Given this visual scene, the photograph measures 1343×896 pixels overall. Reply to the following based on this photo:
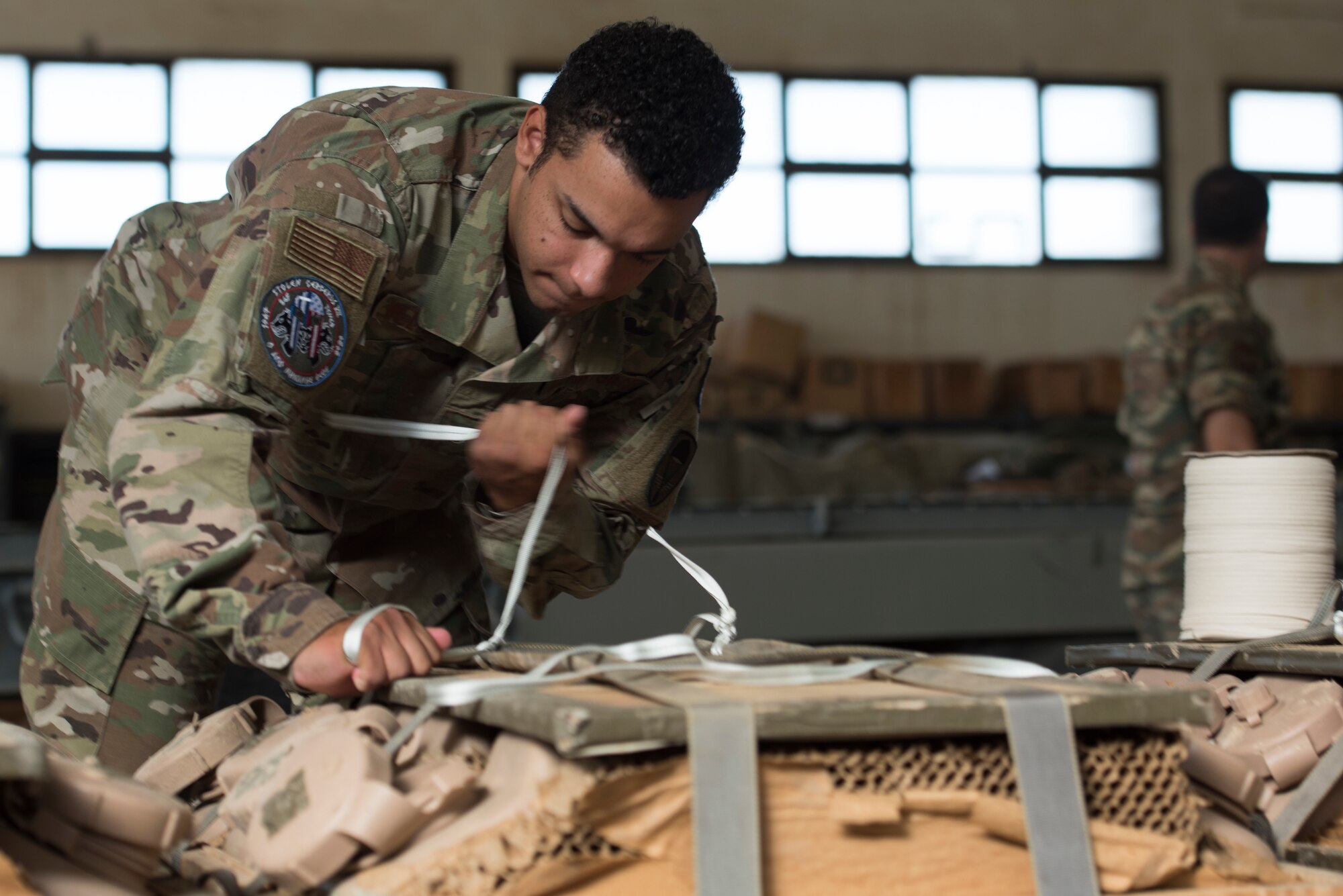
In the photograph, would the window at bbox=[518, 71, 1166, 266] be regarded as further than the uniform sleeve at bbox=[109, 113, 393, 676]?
Yes

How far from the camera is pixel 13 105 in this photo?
22.2ft

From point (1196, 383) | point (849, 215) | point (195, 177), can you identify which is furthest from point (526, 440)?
point (849, 215)

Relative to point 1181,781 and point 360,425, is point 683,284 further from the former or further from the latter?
point 1181,781

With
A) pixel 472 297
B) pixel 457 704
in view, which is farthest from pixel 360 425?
pixel 457 704

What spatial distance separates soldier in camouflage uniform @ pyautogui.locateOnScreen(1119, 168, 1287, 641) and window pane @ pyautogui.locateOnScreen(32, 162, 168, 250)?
220 inches

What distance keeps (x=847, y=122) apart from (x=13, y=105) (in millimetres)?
4558

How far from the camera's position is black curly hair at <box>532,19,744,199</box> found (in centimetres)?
120

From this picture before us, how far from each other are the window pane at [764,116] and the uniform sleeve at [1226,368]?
15.7 ft

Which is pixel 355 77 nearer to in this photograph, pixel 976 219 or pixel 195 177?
pixel 195 177

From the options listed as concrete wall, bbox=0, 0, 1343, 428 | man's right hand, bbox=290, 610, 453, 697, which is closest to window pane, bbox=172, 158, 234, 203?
concrete wall, bbox=0, 0, 1343, 428

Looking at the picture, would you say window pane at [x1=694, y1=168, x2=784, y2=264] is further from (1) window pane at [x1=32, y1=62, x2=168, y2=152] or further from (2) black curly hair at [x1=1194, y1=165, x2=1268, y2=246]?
(2) black curly hair at [x1=1194, y1=165, x2=1268, y2=246]

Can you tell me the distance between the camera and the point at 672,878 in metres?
0.77

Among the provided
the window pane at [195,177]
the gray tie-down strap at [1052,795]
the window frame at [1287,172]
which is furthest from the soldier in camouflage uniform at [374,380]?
the window frame at [1287,172]

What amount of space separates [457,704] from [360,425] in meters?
0.60
